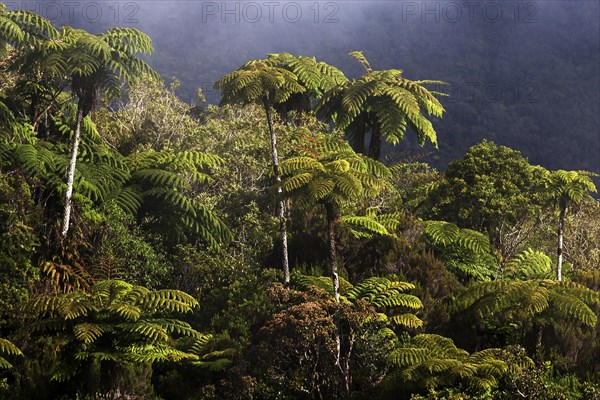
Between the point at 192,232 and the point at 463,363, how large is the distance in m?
7.67

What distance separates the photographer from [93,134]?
1486cm

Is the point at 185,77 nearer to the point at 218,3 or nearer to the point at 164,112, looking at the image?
the point at 218,3

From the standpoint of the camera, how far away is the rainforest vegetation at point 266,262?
355 inches

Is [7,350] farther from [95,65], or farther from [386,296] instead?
[95,65]

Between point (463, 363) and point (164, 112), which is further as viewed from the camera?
point (164, 112)

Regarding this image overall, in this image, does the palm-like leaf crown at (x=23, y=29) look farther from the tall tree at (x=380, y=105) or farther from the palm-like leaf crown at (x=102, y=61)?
the tall tree at (x=380, y=105)

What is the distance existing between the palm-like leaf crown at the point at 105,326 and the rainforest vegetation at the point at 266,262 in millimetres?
33

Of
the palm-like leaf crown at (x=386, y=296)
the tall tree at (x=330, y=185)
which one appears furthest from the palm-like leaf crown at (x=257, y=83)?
Result: the palm-like leaf crown at (x=386, y=296)

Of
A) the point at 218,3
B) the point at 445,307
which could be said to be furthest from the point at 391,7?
the point at 445,307

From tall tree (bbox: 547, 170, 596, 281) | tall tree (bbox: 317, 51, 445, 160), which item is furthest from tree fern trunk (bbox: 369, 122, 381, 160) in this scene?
tall tree (bbox: 547, 170, 596, 281)

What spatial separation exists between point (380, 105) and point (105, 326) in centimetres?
886

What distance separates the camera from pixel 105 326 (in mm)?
8938

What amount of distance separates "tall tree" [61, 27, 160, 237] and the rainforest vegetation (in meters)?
0.04

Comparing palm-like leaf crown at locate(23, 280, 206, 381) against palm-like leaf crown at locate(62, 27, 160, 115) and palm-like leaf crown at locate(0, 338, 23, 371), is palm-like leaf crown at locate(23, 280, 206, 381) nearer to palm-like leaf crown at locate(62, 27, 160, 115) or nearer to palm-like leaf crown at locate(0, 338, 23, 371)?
palm-like leaf crown at locate(0, 338, 23, 371)
